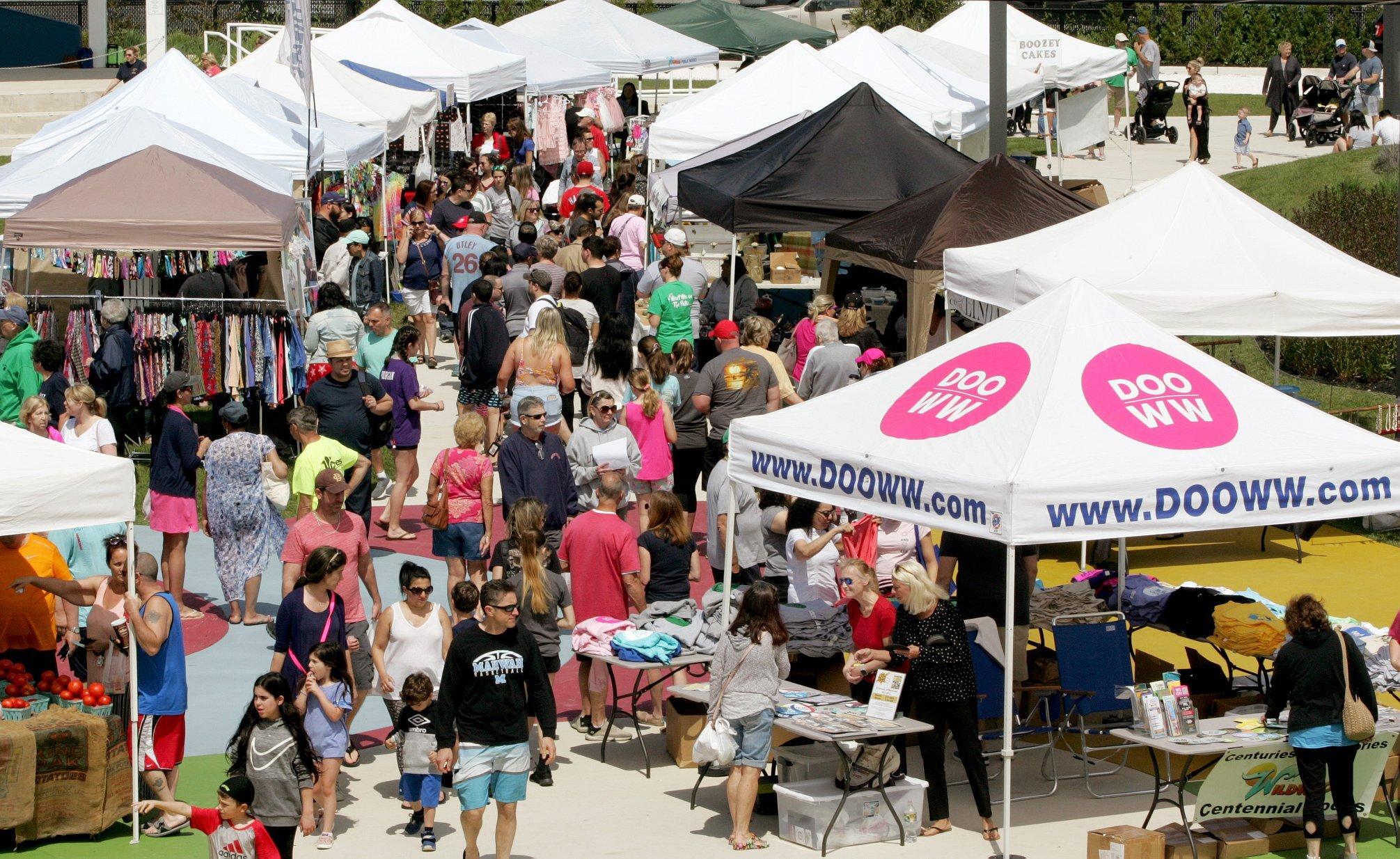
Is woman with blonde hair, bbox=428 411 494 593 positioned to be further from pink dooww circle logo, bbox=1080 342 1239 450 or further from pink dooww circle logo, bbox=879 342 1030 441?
pink dooww circle logo, bbox=1080 342 1239 450

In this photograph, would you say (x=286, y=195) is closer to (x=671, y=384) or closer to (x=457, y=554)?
(x=671, y=384)

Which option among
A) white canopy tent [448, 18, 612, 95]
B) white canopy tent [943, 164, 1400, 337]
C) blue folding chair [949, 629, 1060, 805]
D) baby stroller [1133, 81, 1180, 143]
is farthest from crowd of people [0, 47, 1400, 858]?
baby stroller [1133, 81, 1180, 143]

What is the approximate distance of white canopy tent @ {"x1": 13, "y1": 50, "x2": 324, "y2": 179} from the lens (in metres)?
19.6

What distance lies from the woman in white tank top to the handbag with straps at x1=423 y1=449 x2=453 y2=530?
8.01ft

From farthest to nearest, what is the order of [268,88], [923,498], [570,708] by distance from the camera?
[268,88] → [570,708] → [923,498]

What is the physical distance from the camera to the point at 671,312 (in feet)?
53.0

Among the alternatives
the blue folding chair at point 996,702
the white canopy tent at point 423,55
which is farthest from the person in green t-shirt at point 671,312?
the white canopy tent at point 423,55

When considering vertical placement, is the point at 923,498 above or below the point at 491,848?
above

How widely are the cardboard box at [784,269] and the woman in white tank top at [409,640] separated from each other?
1392 centimetres

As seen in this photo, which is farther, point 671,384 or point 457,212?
point 457,212

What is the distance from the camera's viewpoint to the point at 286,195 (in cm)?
1666

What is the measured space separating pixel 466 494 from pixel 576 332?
14.6ft

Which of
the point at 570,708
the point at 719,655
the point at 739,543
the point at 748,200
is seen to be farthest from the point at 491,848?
the point at 748,200

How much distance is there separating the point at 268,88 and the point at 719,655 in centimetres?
1856
